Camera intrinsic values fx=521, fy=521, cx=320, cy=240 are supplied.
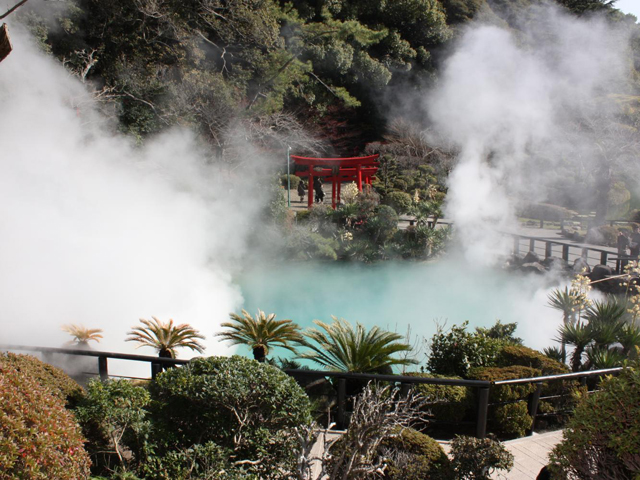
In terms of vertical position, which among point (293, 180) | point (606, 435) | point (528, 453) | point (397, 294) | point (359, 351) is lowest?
point (397, 294)

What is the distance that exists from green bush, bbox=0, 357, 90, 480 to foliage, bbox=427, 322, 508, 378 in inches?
167

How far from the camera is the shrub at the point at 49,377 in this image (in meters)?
3.74

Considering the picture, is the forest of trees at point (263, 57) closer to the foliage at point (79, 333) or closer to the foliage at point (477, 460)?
the foliage at point (79, 333)

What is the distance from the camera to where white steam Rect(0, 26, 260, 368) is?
296 inches

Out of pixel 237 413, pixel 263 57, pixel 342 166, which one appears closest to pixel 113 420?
pixel 237 413

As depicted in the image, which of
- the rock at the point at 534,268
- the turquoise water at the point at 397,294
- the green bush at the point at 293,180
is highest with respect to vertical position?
the green bush at the point at 293,180

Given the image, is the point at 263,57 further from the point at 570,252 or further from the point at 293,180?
the point at 570,252

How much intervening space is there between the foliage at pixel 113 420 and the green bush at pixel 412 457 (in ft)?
5.29

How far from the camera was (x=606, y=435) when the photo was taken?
281 centimetres

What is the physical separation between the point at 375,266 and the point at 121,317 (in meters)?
10.2

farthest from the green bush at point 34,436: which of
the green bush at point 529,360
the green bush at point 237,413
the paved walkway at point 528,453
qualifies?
the green bush at point 529,360

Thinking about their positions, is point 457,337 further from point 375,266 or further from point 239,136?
point 239,136

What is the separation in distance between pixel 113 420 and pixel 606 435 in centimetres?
292

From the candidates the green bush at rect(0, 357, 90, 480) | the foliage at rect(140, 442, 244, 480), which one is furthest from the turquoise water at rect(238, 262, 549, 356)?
the green bush at rect(0, 357, 90, 480)
